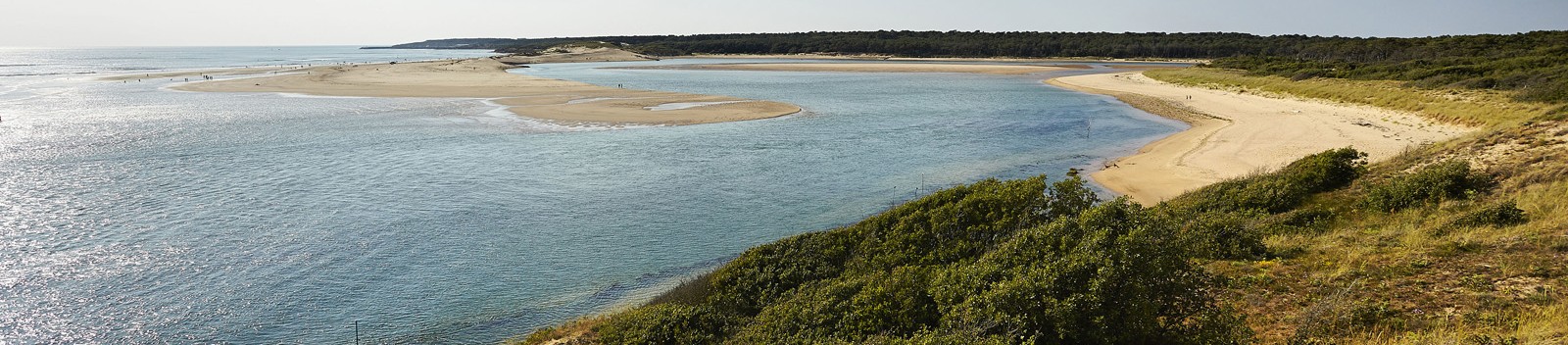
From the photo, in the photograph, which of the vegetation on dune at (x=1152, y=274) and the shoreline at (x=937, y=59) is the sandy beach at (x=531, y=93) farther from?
the shoreline at (x=937, y=59)

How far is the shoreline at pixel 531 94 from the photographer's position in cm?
4138

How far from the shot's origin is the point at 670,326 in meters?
9.18

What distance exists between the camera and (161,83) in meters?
66.8

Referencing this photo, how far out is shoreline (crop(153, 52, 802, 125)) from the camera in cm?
4138

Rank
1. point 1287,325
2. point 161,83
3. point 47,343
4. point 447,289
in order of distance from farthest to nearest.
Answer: point 161,83, point 447,289, point 47,343, point 1287,325

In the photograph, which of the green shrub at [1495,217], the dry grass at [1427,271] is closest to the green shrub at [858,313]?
the dry grass at [1427,271]

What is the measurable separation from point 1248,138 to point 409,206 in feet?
96.5

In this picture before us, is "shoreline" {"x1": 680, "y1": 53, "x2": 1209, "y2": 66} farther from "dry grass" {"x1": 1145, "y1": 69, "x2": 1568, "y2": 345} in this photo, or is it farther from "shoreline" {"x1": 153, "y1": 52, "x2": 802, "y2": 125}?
"dry grass" {"x1": 1145, "y1": 69, "x2": 1568, "y2": 345}

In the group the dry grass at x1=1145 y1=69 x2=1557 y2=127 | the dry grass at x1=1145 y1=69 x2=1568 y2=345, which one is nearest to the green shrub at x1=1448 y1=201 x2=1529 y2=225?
the dry grass at x1=1145 y1=69 x2=1568 y2=345

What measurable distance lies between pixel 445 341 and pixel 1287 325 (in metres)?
10.6

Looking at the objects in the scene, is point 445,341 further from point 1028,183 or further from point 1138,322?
point 1138,322

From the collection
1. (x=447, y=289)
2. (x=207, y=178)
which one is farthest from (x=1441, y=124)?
(x=207, y=178)

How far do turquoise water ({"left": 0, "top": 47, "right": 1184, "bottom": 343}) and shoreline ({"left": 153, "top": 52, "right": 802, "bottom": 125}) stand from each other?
3.40 meters

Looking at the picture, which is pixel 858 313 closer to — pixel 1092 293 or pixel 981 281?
pixel 981 281
